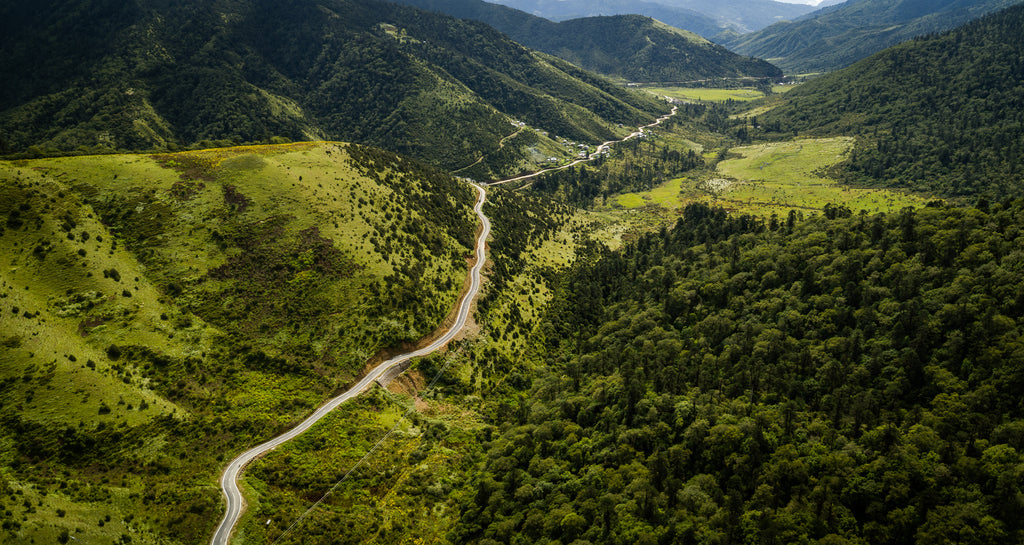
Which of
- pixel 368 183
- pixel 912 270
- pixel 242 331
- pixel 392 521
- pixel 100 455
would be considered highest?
pixel 368 183

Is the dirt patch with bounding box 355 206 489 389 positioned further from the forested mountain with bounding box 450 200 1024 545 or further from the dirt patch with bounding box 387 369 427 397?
the forested mountain with bounding box 450 200 1024 545

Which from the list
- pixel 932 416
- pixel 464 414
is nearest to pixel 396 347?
pixel 464 414

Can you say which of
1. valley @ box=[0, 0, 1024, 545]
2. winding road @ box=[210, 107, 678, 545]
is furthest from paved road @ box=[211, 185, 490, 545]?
valley @ box=[0, 0, 1024, 545]

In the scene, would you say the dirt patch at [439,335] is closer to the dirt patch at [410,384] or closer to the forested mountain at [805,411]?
the dirt patch at [410,384]

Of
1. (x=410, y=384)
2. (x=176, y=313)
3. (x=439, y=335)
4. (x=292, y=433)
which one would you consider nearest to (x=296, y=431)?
(x=292, y=433)

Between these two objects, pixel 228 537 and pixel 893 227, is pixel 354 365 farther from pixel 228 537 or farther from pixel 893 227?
pixel 893 227

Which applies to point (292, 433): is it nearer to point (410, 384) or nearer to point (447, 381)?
point (410, 384)
